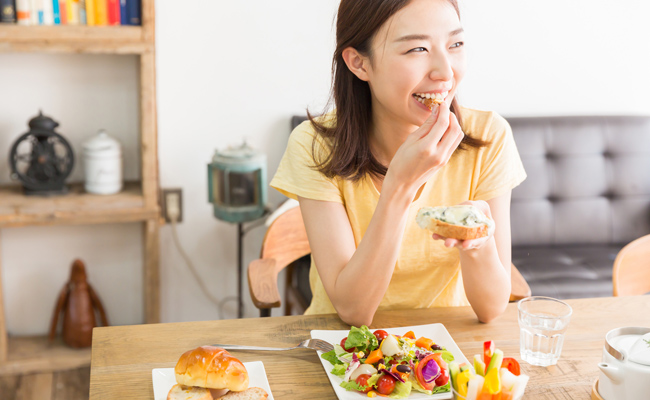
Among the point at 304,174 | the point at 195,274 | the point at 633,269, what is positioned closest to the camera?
the point at 304,174

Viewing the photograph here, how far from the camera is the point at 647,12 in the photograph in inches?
117

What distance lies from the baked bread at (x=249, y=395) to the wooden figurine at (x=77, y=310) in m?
1.78

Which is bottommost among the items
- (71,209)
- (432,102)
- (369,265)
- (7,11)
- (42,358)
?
(42,358)

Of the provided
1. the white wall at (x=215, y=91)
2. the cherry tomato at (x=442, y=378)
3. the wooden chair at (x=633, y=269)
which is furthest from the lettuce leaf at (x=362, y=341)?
the white wall at (x=215, y=91)

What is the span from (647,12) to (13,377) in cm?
312

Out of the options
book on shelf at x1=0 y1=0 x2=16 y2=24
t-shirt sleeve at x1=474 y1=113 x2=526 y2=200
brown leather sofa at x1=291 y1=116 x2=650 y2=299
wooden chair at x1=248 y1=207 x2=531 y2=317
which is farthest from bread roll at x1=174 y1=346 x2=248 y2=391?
brown leather sofa at x1=291 y1=116 x2=650 y2=299

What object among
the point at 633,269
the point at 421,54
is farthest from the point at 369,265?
the point at 633,269

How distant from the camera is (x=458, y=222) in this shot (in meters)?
1.11

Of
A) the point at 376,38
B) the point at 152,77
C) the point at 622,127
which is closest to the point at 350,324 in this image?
the point at 376,38

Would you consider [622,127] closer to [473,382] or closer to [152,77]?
[152,77]

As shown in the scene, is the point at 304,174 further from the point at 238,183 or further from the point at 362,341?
the point at 238,183

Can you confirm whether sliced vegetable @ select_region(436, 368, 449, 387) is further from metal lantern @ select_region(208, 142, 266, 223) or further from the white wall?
the white wall

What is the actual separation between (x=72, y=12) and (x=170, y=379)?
1.73m

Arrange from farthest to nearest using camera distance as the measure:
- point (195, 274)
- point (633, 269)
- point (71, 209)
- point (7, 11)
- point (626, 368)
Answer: point (195, 274)
point (71, 209)
point (7, 11)
point (633, 269)
point (626, 368)
